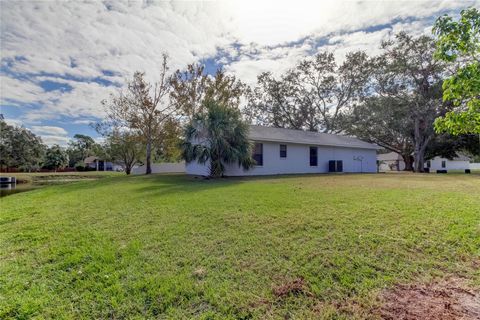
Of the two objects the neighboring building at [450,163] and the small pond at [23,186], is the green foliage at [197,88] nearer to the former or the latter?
the small pond at [23,186]

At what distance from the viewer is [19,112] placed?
16.0 meters

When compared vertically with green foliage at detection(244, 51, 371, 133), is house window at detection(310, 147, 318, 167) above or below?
below

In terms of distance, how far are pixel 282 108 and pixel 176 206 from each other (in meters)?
26.4

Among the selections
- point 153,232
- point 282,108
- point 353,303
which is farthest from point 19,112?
point 282,108

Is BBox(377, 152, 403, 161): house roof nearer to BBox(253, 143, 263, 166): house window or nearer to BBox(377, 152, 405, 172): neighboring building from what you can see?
BBox(377, 152, 405, 172): neighboring building

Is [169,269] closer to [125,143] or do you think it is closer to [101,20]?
[101,20]

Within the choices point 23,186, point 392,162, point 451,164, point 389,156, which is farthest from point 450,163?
point 23,186

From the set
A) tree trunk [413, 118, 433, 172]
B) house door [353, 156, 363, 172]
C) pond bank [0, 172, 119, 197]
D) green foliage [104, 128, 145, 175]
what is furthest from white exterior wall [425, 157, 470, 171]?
pond bank [0, 172, 119, 197]

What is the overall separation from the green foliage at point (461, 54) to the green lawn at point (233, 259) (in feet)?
5.79

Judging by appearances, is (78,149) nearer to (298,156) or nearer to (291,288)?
(298,156)

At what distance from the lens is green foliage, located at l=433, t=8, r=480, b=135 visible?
3.02m

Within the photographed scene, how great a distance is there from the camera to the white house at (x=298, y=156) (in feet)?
51.9

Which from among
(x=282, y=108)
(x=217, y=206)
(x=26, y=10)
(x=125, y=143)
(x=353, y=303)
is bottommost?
(x=353, y=303)

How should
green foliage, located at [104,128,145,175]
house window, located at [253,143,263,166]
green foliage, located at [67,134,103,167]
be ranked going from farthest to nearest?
1. green foliage, located at [67,134,103,167]
2. green foliage, located at [104,128,145,175]
3. house window, located at [253,143,263,166]
